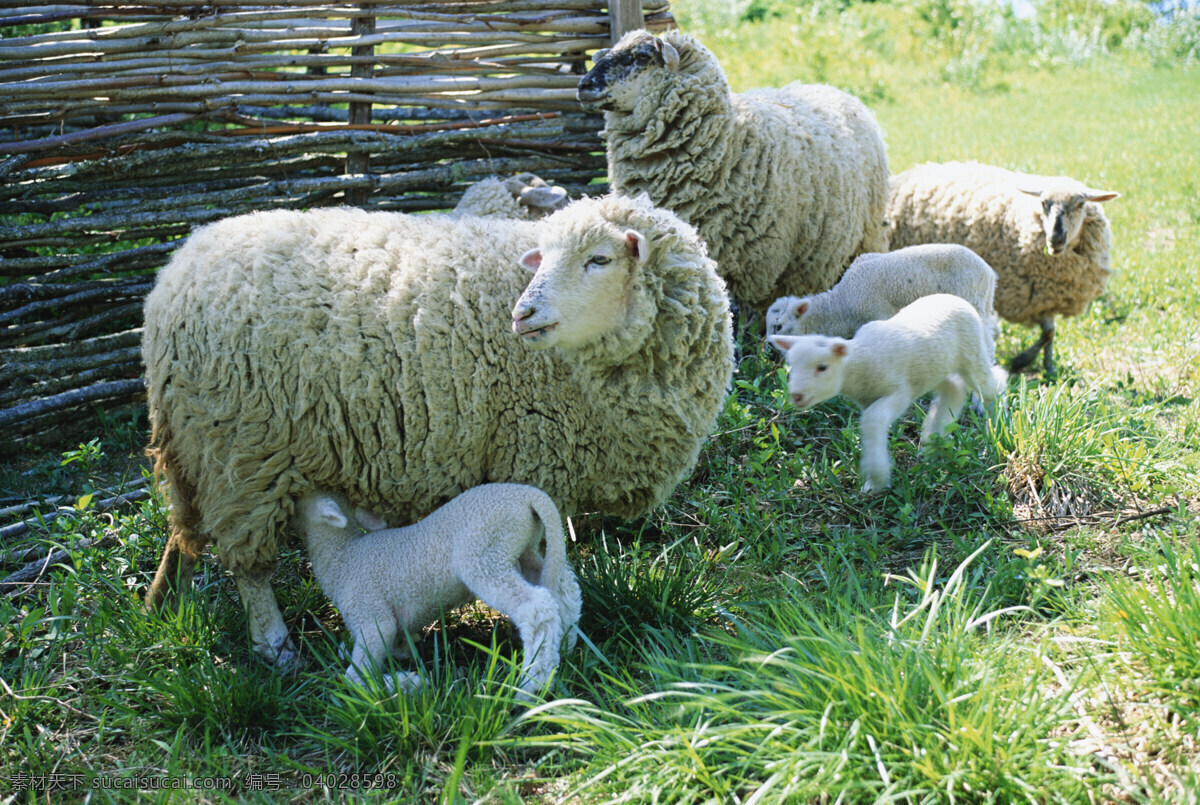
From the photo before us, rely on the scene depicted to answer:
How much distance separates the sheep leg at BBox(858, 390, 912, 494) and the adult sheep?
0.64 metres

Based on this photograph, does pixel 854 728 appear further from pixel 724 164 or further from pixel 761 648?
pixel 724 164

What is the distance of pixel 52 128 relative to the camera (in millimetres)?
4762

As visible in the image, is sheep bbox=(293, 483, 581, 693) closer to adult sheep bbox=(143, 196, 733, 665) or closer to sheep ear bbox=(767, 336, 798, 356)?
adult sheep bbox=(143, 196, 733, 665)

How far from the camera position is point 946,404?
157 inches

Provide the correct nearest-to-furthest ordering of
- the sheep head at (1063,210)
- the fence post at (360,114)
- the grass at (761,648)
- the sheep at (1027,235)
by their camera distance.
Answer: the grass at (761,648) < the fence post at (360,114) < the sheep head at (1063,210) < the sheep at (1027,235)

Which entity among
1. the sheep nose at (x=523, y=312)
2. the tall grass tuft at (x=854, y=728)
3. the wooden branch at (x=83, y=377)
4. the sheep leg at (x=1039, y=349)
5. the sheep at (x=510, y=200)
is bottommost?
the sheep leg at (x=1039, y=349)

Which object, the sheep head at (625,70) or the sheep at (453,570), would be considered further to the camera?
the sheep head at (625,70)

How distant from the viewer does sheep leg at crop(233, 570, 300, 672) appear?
3156 mm

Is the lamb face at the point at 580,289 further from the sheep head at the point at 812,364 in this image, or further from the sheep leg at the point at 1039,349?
the sheep leg at the point at 1039,349

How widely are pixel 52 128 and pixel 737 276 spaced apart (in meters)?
3.57

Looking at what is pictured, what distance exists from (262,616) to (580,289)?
155 centimetres

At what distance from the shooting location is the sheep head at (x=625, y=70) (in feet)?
14.9

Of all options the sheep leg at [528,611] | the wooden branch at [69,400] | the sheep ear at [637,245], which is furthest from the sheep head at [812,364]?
the wooden branch at [69,400]

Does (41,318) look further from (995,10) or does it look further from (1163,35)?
(1163,35)
